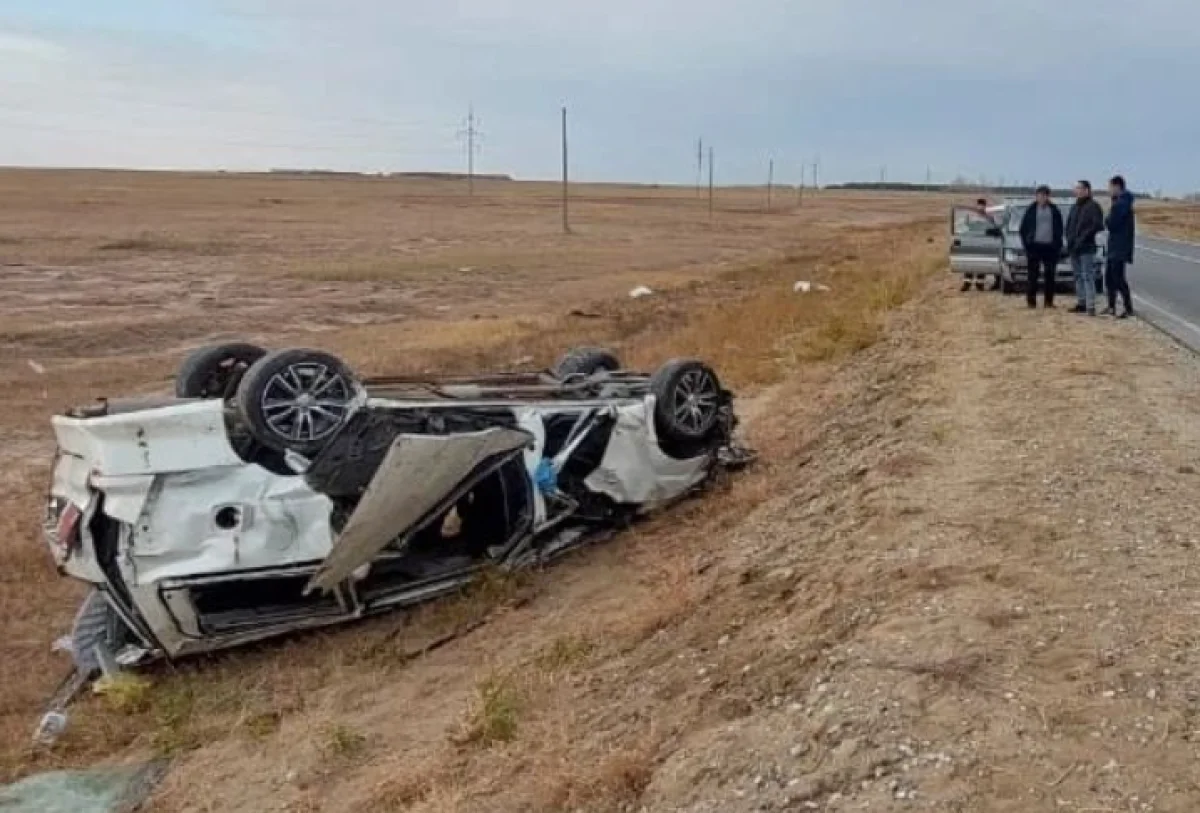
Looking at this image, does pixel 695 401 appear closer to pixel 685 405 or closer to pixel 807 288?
pixel 685 405

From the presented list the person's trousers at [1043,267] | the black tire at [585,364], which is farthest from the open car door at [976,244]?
the black tire at [585,364]

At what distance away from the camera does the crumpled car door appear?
7.29m

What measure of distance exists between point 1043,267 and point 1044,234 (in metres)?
1.15

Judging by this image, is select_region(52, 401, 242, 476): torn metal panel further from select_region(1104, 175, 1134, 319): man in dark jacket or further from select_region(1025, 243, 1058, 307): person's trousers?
select_region(1025, 243, 1058, 307): person's trousers

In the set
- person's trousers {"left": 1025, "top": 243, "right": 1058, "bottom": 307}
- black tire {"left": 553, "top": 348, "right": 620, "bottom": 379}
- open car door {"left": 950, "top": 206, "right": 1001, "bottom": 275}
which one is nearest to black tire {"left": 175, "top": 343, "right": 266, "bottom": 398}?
black tire {"left": 553, "top": 348, "right": 620, "bottom": 379}

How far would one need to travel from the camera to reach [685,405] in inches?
360

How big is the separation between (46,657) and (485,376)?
11.0ft

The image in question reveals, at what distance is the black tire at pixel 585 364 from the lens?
10.2 meters

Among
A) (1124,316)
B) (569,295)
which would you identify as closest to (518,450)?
(1124,316)

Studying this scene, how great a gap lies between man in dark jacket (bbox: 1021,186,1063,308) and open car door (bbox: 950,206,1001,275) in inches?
144

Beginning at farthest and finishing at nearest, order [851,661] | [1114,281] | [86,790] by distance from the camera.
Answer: [1114,281]
[86,790]
[851,661]

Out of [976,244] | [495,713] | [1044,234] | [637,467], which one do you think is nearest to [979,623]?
[495,713]

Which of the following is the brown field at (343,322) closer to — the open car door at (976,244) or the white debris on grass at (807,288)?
the white debris on grass at (807,288)

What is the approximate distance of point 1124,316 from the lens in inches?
647
